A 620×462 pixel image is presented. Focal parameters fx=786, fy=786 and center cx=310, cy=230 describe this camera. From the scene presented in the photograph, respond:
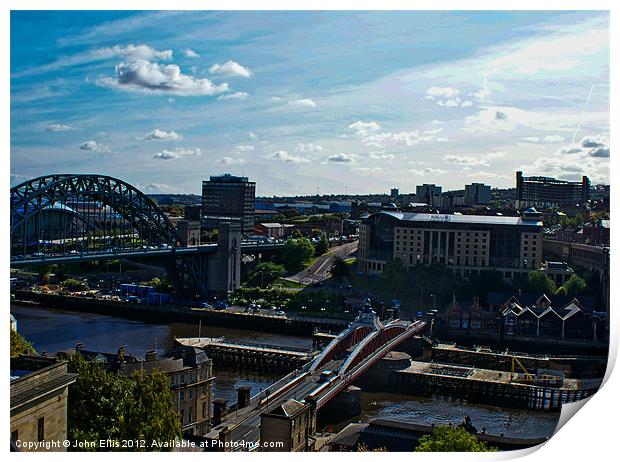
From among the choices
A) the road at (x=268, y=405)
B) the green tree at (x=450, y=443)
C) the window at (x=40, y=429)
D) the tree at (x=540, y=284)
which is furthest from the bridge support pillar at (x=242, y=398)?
the tree at (x=540, y=284)

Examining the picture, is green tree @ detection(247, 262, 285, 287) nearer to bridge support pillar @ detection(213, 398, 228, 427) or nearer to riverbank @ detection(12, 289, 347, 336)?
riverbank @ detection(12, 289, 347, 336)

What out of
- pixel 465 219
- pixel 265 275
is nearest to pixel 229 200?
pixel 265 275

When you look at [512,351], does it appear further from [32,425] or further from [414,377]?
[32,425]

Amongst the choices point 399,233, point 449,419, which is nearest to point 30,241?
point 399,233

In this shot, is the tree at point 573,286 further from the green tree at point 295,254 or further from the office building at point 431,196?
the office building at point 431,196

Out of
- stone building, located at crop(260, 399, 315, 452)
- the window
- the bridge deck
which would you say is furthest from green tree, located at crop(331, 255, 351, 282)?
the window
